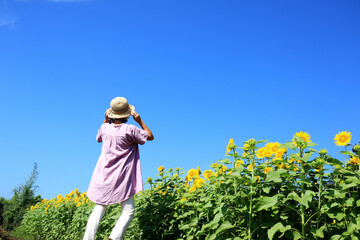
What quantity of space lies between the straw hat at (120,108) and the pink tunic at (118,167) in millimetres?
229

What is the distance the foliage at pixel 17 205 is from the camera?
14961mm

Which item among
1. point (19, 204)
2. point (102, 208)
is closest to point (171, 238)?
point (102, 208)

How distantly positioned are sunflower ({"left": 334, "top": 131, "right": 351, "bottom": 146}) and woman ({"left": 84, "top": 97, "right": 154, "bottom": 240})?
2.55m

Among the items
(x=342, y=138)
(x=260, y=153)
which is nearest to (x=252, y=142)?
(x=260, y=153)

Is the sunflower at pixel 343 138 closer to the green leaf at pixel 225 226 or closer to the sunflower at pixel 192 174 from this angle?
the green leaf at pixel 225 226

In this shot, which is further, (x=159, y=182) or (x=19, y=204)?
(x=19, y=204)

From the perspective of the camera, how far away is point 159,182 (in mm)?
6020

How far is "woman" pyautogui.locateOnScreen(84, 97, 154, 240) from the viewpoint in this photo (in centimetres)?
481

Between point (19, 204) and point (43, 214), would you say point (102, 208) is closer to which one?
point (43, 214)

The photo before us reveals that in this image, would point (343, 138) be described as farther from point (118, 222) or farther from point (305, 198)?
point (118, 222)

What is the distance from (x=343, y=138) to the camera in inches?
151

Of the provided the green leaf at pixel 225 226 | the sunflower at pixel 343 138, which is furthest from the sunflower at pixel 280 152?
the green leaf at pixel 225 226

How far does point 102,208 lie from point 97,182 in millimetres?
379

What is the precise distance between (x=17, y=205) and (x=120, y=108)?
12652 millimetres
